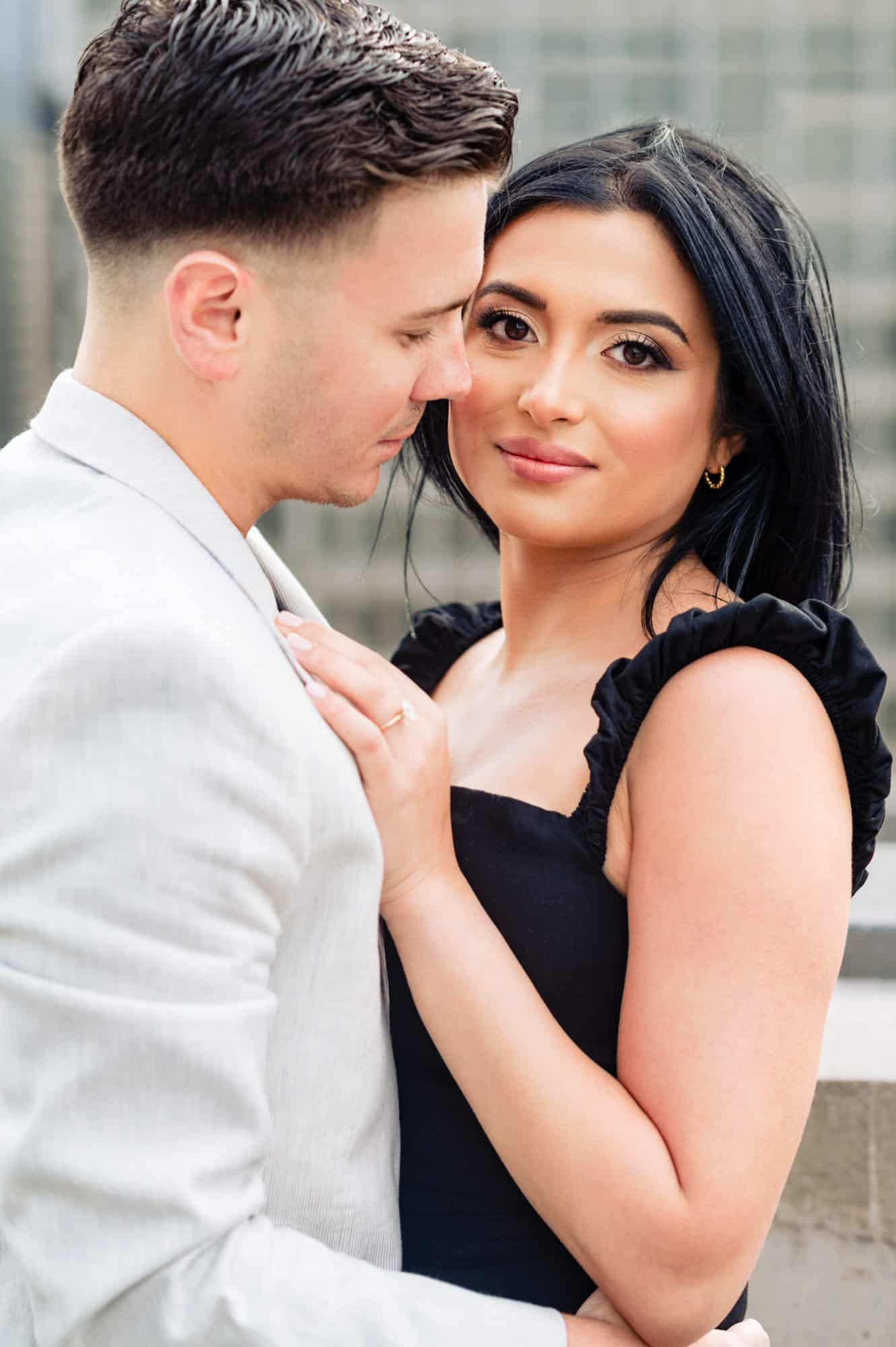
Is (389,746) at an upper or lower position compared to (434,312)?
lower

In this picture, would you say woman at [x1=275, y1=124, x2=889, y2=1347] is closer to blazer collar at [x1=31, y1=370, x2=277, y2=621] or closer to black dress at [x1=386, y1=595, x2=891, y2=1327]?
black dress at [x1=386, y1=595, x2=891, y2=1327]

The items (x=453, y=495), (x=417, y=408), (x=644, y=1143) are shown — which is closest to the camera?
(x=644, y=1143)

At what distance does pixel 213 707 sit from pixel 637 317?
2.97ft

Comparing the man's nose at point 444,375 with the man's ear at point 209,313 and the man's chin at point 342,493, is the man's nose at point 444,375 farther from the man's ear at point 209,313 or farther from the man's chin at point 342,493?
the man's ear at point 209,313

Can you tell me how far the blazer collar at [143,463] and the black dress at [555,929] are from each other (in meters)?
0.48

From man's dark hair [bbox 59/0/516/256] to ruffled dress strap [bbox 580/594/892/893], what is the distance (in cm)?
55

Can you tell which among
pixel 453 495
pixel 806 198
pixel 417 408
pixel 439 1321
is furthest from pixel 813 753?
pixel 806 198

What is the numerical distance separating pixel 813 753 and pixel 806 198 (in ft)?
270

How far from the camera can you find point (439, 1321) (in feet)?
4.74

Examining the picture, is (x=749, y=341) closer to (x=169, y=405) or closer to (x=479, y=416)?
(x=479, y=416)

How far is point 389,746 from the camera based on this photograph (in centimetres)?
169

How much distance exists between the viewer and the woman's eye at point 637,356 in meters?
1.98

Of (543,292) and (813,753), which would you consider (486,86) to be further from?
(813,753)

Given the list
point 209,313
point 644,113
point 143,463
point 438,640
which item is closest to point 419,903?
point 143,463
